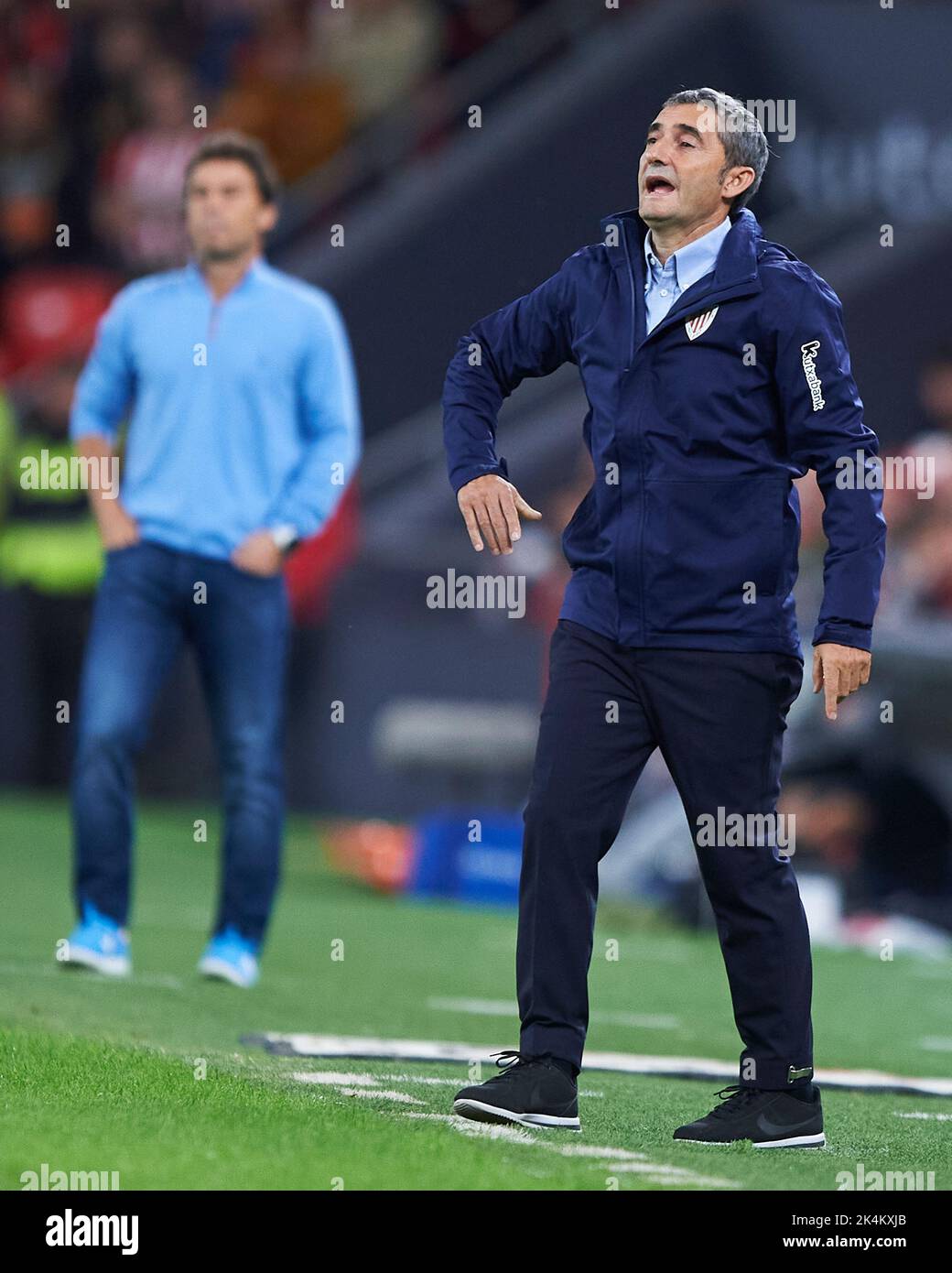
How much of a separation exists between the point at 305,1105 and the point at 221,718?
8.82 feet

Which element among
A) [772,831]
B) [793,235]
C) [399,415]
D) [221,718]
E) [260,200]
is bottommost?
[772,831]

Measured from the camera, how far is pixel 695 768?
4559 millimetres

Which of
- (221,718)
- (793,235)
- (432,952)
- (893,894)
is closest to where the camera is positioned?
(221,718)

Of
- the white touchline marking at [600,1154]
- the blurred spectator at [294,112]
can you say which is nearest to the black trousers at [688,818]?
the white touchline marking at [600,1154]

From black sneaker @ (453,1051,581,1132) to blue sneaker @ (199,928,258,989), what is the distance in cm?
244

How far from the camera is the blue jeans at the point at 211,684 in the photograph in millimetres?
6785

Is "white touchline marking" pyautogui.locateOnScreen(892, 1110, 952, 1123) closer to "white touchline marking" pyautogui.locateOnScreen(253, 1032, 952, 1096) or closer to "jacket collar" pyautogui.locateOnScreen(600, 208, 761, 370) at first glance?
"white touchline marking" pyautogui.locateOnScreen(253, 1032, 952, 1096)

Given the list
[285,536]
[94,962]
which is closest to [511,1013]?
[94,962]

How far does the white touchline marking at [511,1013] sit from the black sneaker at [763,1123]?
2.30 meters

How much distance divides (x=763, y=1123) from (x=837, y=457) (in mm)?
1244

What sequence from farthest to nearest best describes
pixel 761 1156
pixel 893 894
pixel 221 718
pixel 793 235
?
pixel 793 235 → pixel 893 894 → pixel 221 718 → pixel 761 1156

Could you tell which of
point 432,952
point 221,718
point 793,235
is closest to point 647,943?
point 432,952

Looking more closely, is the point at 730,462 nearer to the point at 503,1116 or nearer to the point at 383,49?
the point at 503,1116

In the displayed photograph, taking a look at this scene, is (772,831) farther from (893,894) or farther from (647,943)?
(893,894)
